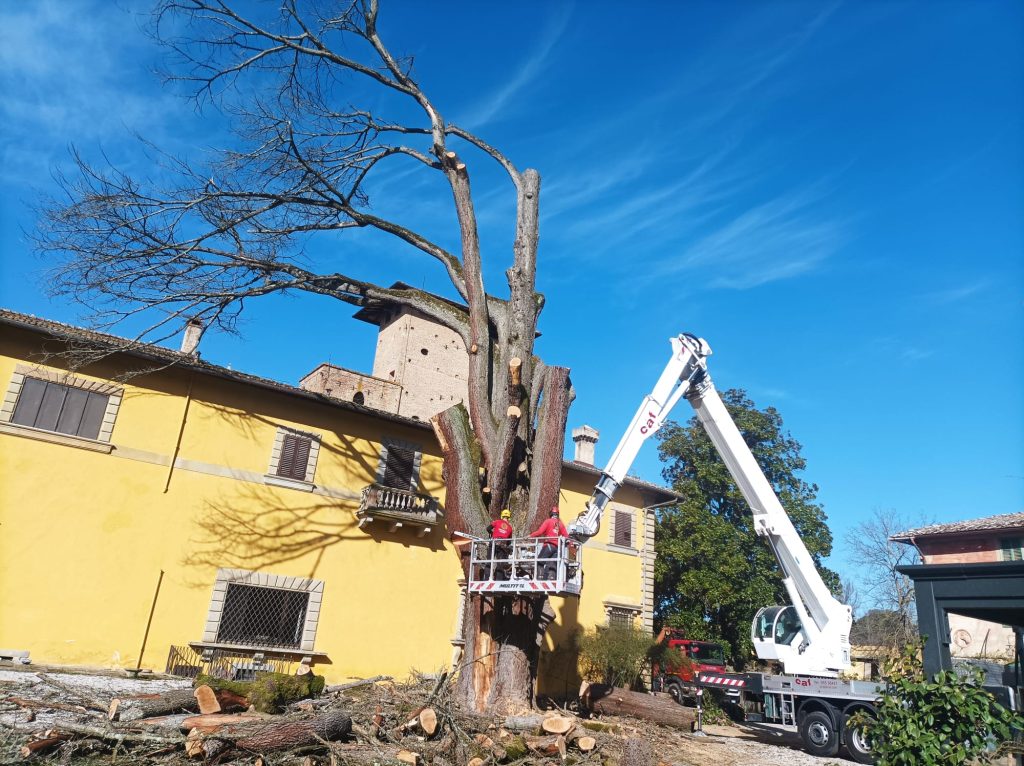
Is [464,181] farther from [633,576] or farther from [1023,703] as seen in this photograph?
[633,576]

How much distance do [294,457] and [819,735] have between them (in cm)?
1225

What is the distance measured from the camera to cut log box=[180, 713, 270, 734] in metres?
7.05

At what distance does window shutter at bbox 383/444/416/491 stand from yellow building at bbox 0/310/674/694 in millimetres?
36

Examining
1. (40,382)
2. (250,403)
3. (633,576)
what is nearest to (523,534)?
(250,403)

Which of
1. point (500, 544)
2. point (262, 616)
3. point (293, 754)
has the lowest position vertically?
point (293, 754)

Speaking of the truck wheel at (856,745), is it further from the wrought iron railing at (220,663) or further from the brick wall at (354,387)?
the brick wall at (354,387)

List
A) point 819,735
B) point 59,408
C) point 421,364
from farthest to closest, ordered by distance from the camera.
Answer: point 421,364 → point 59,408 → point 819,735

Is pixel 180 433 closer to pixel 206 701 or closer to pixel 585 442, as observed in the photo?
pixel 206 701

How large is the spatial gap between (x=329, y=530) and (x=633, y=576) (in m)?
9.73

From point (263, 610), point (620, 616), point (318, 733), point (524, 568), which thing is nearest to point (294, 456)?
point (263, 610)

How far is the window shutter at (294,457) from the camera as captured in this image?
15953mm

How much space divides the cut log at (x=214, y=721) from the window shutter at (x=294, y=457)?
8438 mm

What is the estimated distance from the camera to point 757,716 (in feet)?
45.0

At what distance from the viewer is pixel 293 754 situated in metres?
7.15
